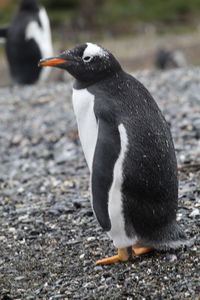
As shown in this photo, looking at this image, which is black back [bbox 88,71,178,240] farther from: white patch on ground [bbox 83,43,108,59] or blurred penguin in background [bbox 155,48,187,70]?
blurred penguin in background [bbox 155,48,187,70]

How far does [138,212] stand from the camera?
3.71 meters

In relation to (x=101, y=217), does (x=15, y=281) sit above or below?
below

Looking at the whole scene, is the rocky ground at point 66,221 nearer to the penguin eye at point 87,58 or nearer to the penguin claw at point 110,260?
the penguin claw at point 110,260

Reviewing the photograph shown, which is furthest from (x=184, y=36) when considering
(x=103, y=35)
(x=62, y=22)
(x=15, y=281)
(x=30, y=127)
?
(x=15, y=281)

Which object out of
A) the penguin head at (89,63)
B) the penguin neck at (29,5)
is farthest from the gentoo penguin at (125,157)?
the penguin neck at (29,5)

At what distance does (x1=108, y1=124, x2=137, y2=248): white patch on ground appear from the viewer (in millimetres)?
3633

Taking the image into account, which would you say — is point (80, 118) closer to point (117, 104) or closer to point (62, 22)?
point (117, 104)

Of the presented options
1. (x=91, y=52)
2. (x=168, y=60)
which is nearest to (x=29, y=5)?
(x=168, y=60)

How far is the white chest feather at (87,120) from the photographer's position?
12.3ft

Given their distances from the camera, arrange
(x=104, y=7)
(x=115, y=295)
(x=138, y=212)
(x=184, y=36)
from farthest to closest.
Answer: (x=104, y=7)
(x=184, y=36)
(x=138, y=212)
(x=115, y=295)

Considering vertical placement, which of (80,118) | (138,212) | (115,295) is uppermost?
(80,118)

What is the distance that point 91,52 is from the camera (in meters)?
3.87

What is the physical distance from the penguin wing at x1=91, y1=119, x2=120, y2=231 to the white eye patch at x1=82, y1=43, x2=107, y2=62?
44cm

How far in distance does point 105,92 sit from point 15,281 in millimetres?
1274
